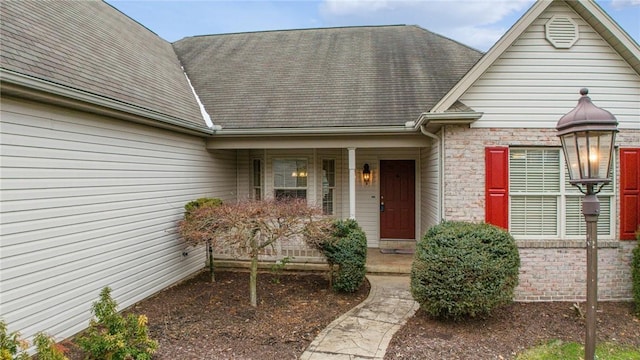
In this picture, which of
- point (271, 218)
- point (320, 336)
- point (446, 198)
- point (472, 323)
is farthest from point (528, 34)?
point (320, 336)

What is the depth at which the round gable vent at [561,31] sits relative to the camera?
5680 mm

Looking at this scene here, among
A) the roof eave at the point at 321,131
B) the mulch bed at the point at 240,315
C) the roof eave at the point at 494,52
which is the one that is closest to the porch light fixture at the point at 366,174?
the roof eave at the point at 321,131

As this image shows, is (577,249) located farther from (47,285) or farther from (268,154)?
(47,285)

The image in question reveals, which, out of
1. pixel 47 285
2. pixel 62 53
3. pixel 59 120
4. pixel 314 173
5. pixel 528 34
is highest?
pixel 528 34

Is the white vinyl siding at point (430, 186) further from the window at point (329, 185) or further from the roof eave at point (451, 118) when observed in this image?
the window at point (329, 185)

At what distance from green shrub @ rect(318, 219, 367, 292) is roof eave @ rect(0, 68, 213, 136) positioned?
3.62 metres

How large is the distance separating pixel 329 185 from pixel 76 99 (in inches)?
244

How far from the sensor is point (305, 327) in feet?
16.1

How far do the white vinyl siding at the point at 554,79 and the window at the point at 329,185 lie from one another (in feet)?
15.0

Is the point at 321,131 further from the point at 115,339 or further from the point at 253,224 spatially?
the point at 115,339

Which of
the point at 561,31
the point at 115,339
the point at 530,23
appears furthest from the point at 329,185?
the point at 115,339

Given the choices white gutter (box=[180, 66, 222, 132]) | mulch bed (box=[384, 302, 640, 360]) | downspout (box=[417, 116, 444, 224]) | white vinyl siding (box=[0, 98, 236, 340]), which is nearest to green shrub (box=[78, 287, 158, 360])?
white vinyl siding (box=[0, 98, 236, 340])

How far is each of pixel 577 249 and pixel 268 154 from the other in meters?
6.90

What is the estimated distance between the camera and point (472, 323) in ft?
16.4
